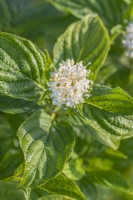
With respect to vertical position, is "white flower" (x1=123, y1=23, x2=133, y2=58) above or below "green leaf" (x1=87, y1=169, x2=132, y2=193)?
above

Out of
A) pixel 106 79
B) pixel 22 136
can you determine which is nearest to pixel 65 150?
pixel 22 136

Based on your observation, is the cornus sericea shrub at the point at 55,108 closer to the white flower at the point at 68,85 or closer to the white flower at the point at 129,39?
the white flower at the point at 68,85

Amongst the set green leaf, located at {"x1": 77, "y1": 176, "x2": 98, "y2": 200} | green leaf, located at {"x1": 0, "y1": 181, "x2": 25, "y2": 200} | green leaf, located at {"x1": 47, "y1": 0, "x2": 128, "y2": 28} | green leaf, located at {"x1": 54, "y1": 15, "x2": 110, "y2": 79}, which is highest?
green leaf, located at {"x1": 47, "y1": 0, "x2": 128, "y2": 28}

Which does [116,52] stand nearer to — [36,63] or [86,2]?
[86,2]

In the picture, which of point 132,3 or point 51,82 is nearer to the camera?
point 51,82

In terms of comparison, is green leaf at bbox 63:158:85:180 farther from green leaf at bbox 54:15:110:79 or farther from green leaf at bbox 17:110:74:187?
green leaf at bbox 54:15:110:79

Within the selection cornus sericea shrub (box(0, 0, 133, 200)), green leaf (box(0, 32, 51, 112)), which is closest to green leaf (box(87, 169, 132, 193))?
cornus sericea shrub (box(0, 0, 133, 200))

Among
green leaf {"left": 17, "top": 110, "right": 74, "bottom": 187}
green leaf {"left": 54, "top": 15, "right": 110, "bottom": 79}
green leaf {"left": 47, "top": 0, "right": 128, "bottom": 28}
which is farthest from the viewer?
green leaf {"left": 47, "top": 0, "right": 128, "bottom": 28}

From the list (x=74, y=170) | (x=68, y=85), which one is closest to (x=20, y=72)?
(x=68, y=85)
